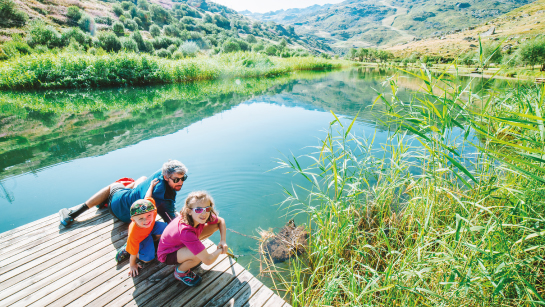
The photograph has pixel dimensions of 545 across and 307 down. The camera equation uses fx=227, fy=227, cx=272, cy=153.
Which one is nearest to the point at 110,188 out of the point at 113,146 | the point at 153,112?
the point at 113,146

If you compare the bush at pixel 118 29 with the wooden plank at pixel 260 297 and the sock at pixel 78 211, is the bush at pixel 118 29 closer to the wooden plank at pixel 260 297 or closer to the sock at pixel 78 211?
the sock at pixel 78 211

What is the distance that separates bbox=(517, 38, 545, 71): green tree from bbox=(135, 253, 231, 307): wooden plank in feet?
93.9

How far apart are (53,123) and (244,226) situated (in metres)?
8.74

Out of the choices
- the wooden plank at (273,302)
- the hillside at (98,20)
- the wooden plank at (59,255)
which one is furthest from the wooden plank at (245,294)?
the hillside at (98,20)

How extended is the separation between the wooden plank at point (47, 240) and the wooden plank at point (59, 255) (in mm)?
113

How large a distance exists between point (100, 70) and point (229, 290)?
662 inches

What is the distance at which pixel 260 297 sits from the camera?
2062 mm

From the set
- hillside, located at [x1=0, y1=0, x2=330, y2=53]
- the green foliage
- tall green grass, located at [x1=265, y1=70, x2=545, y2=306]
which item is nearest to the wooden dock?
tall green grass, located at [x1=265, y1=70, x2=545, y2=306]

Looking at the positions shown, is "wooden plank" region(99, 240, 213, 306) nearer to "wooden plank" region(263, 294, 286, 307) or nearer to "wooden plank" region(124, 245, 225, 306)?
"wooden plank" region(124, 245, 225, 306)

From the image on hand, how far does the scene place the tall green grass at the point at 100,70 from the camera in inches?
490

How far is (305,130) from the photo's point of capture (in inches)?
311

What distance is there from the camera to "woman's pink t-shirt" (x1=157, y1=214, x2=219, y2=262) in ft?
6.50

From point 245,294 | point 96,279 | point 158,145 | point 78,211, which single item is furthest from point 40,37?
point 245,294

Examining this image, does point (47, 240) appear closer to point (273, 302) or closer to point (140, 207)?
point (140, 207)
